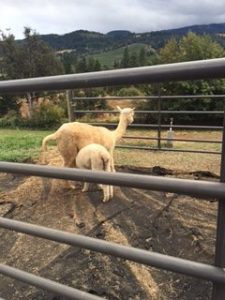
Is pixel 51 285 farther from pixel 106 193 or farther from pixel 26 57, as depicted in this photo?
pixel 26 57

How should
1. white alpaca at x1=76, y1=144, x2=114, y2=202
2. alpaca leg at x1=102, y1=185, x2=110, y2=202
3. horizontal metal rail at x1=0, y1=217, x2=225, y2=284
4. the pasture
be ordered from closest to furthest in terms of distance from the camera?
horizontal metal rail at x1=0, y1=217, x2=225, y2=284 → alpaca leg at x1=102, y1=185, x2=110, y2=202 → white alpaca at x1=76, y1=144, x2=114, y2=202 → the pasture

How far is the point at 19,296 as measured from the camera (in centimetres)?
323

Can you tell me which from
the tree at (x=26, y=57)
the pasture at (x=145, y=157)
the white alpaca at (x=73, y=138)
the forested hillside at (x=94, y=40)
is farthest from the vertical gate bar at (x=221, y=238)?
the forested hillside at (x=94, y=40)

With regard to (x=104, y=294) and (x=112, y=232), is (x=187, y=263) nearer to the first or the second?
(x=104, y=294)

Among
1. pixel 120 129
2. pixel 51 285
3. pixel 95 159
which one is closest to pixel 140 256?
pixel 51 285

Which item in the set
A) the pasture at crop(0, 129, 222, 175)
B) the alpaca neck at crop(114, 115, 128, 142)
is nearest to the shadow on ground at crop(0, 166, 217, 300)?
the pasture at crop(0, 129, 222, 175)

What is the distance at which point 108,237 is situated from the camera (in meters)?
4.11

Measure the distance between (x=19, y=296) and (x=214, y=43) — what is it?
25.4m

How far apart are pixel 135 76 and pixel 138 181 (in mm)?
276

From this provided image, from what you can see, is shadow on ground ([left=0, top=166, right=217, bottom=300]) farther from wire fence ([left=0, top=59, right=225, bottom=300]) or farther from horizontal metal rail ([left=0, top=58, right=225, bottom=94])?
horizontal metal rail ([left=0, top=58, right=225, bottom=94])

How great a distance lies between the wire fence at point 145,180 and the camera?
1.01 metres

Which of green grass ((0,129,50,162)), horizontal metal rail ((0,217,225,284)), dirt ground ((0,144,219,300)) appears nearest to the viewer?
horizontal metal rail ((0,217,225,284))

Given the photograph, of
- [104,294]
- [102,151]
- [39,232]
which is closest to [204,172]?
[102,151]

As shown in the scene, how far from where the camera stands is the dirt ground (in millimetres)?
3219
